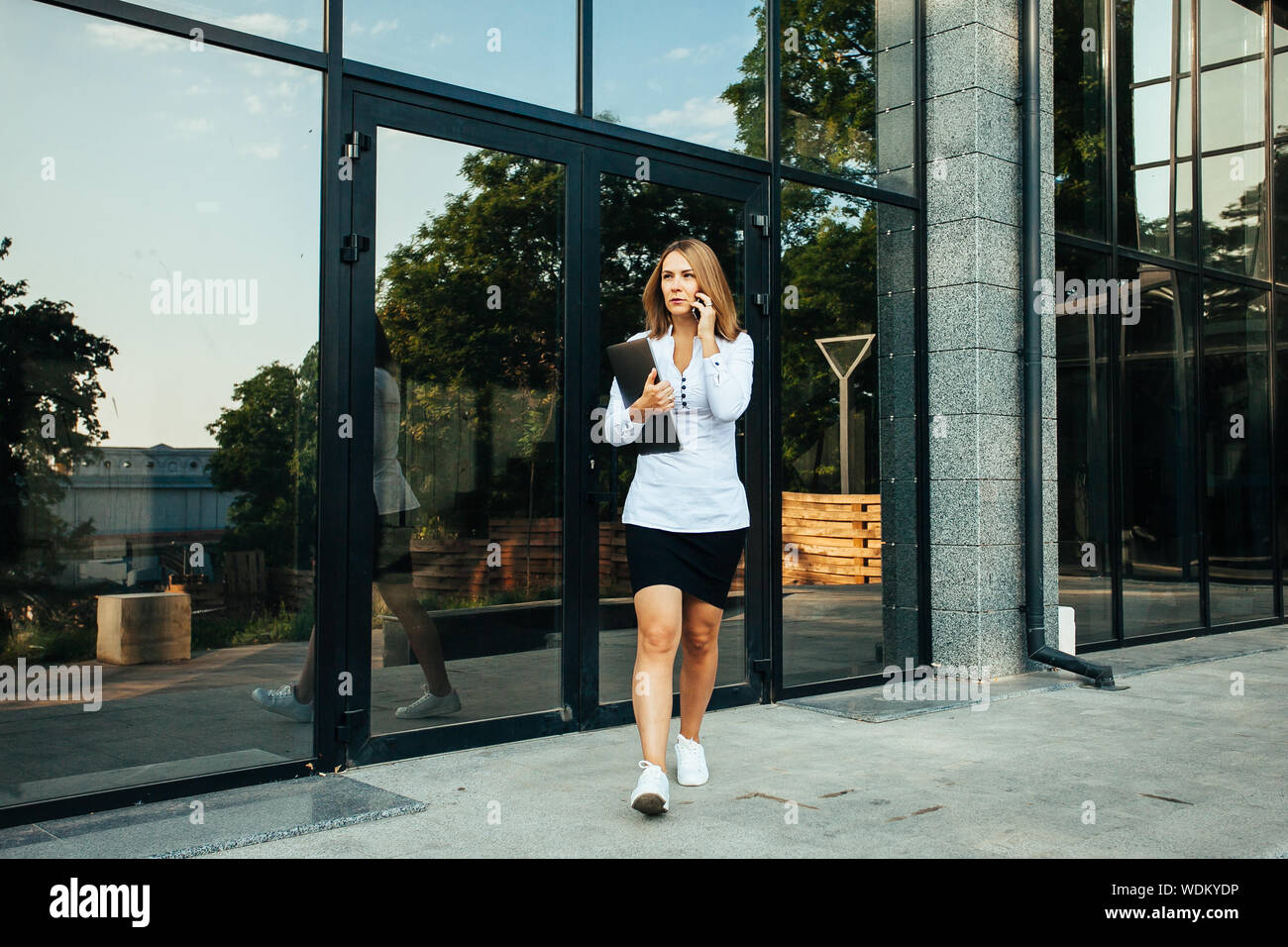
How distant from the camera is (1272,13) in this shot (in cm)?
905

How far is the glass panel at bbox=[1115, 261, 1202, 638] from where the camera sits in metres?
7.50

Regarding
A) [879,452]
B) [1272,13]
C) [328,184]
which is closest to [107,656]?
[328,184]

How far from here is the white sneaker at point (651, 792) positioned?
335 cm

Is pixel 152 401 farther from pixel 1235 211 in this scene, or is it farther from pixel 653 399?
pixel 1235 211

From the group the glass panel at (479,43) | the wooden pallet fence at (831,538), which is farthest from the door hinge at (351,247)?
the wooden pallet fence at (831,538)

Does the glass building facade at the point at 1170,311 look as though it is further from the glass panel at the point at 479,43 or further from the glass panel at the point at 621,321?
the glass panel at the point at 479,43

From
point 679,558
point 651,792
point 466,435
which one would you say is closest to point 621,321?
point 466,435

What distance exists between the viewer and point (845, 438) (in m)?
5.92

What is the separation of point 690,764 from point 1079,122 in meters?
5.38

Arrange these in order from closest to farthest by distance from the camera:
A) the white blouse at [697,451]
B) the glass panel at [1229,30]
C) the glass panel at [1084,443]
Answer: the white blouse at [697,451]
the glass panel at [1084,443]
the glass panel at [1229,30]

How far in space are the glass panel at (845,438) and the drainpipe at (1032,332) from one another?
2.16 feet

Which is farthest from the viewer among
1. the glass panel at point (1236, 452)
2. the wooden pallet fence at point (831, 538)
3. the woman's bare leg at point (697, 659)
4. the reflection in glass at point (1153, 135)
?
the glass panel at point (1236, 452)

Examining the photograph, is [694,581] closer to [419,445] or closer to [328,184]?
[419,445]

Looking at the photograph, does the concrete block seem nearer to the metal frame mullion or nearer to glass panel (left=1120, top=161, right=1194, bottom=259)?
glass panel (left=1120, top=161, right=1194, bottom=259)
